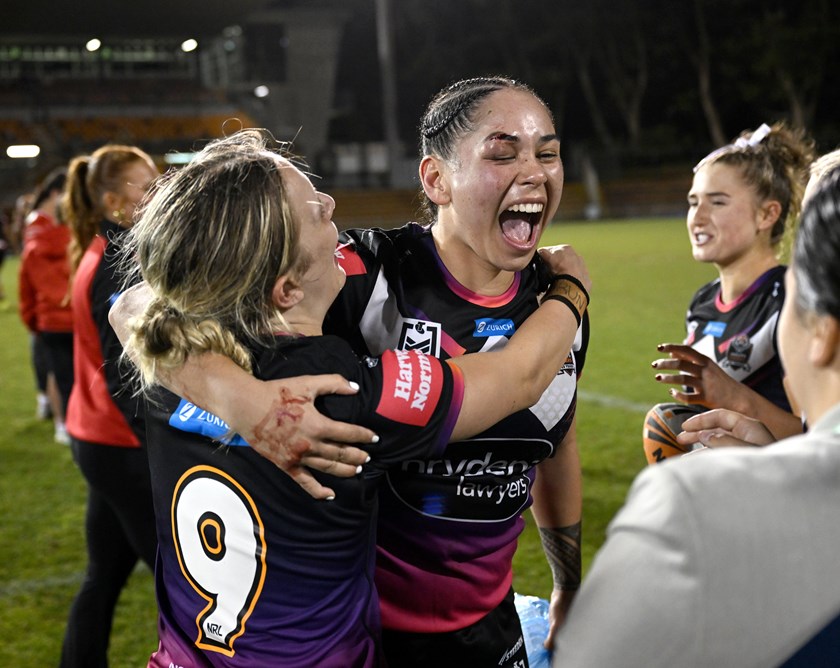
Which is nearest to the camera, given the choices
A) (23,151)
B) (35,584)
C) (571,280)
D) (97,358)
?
(571,280)

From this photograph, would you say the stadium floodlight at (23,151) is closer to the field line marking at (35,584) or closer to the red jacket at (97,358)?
the field line marking at (35,584)

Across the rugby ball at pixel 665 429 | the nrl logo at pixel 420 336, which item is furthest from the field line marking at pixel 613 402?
the nrl logo at pixel 420 336

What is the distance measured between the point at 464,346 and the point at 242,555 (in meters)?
0.82

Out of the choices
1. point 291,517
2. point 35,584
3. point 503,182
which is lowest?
point 35,584

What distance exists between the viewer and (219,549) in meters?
1.72

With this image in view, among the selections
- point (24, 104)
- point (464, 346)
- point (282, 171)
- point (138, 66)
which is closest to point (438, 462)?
point (464, 346)

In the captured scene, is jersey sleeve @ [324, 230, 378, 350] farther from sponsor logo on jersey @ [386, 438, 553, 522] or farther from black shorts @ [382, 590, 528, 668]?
black shorts @ [382, 590, 528, 668]

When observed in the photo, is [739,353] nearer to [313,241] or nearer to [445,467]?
[445,467]

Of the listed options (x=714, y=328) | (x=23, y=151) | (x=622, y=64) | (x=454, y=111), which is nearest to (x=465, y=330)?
(x=454, y=111)

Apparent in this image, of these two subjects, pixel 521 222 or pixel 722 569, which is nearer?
pixel 722 569

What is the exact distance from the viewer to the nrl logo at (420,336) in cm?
226

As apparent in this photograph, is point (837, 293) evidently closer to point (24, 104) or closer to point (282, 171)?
point (282, 171)

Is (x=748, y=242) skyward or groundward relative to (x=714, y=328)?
skyward

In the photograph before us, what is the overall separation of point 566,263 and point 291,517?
1.08 m
